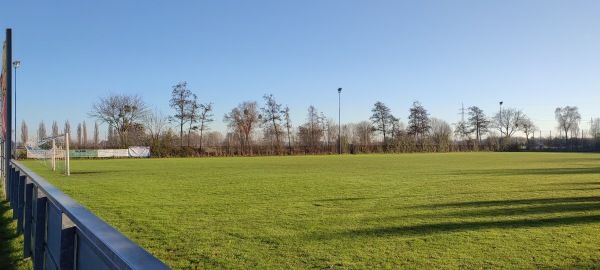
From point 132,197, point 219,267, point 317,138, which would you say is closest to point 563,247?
point 219,267

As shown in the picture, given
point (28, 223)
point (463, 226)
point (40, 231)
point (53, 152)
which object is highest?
point (53, 152)

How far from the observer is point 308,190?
13203 mm

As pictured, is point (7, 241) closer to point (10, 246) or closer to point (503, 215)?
point (10, 246)

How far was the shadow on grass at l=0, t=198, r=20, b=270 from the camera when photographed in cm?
532

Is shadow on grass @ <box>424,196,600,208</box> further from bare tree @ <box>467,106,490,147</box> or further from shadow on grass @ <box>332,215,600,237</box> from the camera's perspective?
bare tree @ <box>467,106,490,147</box>

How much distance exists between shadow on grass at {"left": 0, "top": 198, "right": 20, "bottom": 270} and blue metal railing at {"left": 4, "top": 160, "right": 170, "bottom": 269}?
29 cm

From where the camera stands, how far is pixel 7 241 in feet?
21.1

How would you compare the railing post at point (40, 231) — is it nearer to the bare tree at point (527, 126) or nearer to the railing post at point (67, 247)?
the railing post at point (67, 247)

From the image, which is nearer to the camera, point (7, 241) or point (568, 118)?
point (7, 241)

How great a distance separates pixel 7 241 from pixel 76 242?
188 inches

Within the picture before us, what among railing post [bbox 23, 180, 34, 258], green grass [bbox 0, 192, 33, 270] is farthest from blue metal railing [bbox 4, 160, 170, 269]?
green grass [bbox 0, 192, 33, 270]

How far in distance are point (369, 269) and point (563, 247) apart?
2.84 meters

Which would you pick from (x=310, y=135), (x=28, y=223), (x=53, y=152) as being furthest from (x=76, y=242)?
(x=310, y=135)

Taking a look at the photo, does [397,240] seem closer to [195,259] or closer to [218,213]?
[195,259]
